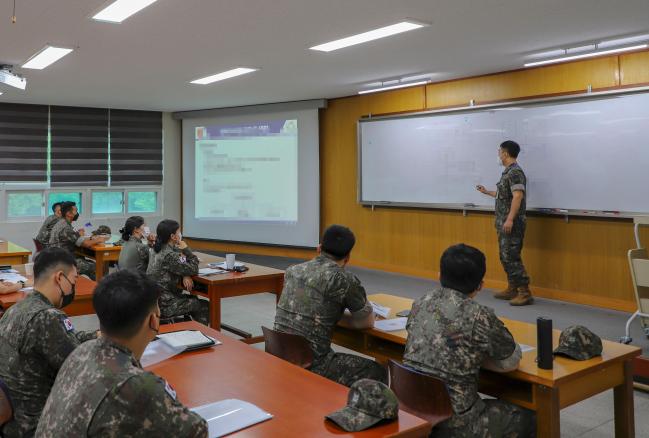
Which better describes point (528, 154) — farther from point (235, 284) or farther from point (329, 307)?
point (329, 307)

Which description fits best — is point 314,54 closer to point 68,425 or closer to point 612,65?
point 612,65

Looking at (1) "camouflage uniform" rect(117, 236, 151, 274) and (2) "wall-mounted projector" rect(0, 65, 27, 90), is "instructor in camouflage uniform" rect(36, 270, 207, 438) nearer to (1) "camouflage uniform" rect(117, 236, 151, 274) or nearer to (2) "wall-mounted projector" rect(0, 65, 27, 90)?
(1) "camouflage uniform" rect(117, 236, 151, 274)

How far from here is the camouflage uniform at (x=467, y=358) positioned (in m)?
2.23

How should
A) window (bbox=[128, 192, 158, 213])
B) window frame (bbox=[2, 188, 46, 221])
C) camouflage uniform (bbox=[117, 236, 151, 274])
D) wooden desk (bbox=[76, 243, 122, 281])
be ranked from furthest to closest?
window (bbox=[128, 192, 158, 213]) < window frame (bbox=[2, 188, 46, 221]) < wooden desk (bbox=[76, 243, 122, 281]) < camouflage uniform (bbox=[117, 236, 151, 274])

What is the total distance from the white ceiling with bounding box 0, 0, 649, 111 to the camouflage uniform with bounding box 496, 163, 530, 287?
1.26 meters

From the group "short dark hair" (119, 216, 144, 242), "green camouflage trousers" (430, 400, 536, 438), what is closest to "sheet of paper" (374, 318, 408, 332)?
"green camouflage trousers" (430, 400, 536, 438)

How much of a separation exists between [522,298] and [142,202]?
A: 7.42 m

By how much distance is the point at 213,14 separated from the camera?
14.5 ft

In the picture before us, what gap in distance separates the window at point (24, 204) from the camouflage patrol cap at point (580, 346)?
9486 millimetres

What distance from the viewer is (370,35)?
16.8 ft

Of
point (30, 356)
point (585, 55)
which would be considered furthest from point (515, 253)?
point (30, 356)

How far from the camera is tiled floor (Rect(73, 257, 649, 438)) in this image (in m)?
3.36

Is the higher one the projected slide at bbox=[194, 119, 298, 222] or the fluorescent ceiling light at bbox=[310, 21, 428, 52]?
the fluorescent ceiling light at bbox=[310, 21, 428, 52]

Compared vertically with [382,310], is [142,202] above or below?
above
